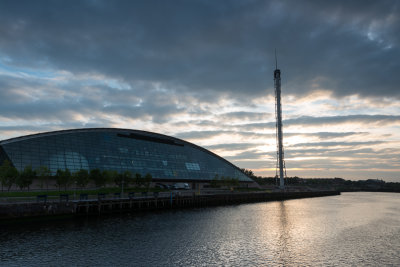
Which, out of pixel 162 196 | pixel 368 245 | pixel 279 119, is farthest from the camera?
pixel 279 119

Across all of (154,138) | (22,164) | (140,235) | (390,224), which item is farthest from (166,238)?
(154,138)

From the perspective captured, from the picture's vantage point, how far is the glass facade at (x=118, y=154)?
8375cm

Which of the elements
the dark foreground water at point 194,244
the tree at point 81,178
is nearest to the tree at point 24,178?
the tree at point 81,178

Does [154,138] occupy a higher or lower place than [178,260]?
higher

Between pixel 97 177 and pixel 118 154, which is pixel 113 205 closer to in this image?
pixel 97 177

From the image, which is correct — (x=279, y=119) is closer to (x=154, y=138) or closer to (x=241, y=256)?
(x=154, y=138)

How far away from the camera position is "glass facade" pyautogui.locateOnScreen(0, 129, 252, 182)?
83.8 meters

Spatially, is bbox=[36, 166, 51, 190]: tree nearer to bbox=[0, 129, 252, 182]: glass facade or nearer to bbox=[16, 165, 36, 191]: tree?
bbox=[16, 165, 36, 191]: tree

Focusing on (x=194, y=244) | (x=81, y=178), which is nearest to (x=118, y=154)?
(x=81, y=178)

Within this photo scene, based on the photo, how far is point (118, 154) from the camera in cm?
10625

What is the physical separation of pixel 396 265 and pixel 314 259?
782 centimetres

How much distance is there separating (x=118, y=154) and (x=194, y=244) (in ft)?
250

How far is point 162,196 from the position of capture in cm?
7419

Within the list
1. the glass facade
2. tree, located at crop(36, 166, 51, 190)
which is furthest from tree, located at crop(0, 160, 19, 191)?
the glass facade
